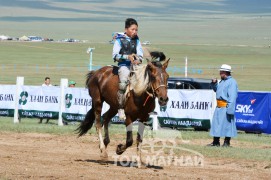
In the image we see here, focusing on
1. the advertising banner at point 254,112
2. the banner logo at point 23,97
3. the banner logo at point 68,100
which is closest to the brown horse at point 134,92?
the advertising banner at point 254,112

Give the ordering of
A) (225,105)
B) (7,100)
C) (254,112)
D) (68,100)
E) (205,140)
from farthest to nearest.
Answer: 1. (7,100)
2. (68,100)
3. (254,112)
4. (205,140)
5. (225,105)

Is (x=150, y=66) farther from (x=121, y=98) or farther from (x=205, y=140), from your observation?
(x=205, y=140)

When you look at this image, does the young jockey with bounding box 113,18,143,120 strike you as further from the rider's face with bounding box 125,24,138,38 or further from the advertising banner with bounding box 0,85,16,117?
the advertising banner with bounding box 0,85,16,117

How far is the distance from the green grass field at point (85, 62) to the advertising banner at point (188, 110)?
16.4 meters

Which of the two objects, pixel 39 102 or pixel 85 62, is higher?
pixel 85 62

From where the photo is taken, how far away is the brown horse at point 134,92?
42.5ft

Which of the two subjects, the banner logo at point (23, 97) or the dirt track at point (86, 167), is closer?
the dirt track at point (86, 167)

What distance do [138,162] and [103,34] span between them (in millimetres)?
148914

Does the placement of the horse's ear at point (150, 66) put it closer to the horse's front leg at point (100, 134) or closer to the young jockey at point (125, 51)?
the young jockey at point (125, 51)

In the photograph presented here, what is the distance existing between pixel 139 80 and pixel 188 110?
964 centimetres

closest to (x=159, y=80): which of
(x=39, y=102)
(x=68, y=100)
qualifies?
(x=68, y=100)

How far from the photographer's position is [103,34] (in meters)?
161

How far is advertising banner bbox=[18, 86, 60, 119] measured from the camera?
82.6ft

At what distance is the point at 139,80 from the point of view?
44.1 ft
